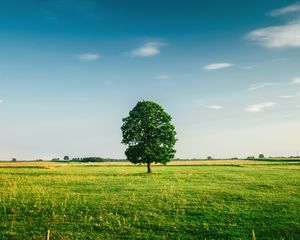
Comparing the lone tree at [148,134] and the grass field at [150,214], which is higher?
the lone tree at [148,134]

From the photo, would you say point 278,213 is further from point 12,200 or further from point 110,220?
point 12,200

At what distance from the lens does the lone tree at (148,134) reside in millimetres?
66500

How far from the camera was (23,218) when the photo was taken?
971 inches

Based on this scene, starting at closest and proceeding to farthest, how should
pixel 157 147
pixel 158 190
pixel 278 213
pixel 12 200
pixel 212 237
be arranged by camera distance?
pixel 212 237
pixel 278 213
pixel 12 200
pixel 158 190
pixel 157 147

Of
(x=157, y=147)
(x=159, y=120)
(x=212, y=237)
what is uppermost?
(x=159, y=120)

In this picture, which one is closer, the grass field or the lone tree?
the grass field

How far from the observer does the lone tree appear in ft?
218

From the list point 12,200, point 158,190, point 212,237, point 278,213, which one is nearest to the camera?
point 212,237

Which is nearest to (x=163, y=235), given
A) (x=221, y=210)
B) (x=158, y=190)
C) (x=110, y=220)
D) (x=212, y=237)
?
(x=212, y=237)

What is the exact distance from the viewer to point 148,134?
6812 cm

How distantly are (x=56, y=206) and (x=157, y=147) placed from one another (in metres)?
40.4

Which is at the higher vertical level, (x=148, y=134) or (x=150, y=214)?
(x=148, y=134)

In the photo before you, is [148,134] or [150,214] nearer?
[150,214]

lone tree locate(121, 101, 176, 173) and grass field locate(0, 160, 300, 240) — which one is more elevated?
lone tree locate(121, 101, 176, 173)
